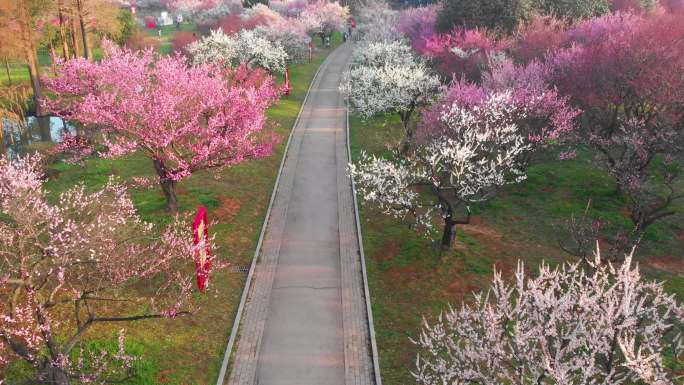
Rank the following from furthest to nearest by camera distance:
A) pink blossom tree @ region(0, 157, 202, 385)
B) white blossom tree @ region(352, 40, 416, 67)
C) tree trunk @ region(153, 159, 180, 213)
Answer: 1. white blossom tree @ region(352, 40, 416, 67)
2. tree trunk @ region(153, 159, 180, 213)
3. pink blossom tree @ region(0, 157, 202, 385)

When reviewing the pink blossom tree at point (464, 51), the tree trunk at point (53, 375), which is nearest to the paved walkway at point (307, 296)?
the tree trunk at point (53, 375)

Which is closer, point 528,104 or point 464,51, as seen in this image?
point 528,104

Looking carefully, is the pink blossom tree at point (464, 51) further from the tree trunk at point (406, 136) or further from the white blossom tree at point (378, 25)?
the white blossom tree at point (378, 25)

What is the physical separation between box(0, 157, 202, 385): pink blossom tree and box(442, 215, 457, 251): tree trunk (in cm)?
1057

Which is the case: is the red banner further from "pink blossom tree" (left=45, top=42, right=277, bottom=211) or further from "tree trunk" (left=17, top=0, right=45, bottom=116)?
"tree trunk" (left=17, top=0, right=45, bottom=116)

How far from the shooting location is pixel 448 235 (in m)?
21.2

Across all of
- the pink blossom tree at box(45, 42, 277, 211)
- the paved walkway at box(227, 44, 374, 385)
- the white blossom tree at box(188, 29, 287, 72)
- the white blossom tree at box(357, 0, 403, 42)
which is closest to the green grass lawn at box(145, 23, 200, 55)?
the white blossom tree at box(357, 0, 403, 42)

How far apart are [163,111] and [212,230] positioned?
5969 millimetres

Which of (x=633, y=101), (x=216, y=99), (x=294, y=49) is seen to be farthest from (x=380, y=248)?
(x=294, y=49)

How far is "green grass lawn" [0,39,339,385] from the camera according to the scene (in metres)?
15.4

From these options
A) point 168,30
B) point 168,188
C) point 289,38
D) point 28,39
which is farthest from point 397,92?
point 168,30

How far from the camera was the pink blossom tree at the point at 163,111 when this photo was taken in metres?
21.3

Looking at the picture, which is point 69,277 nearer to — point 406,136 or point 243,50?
point 406,136

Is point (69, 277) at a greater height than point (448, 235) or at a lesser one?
greater
